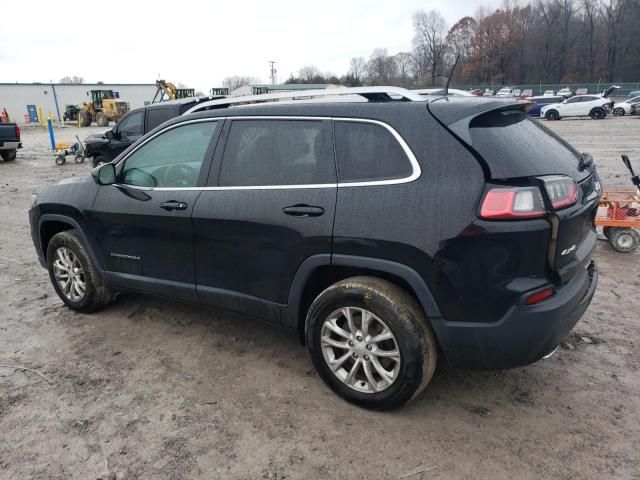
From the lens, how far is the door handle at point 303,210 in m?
2.95

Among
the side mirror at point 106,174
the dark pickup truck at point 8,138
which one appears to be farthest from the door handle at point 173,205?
the dark pickup truck at point 8,138

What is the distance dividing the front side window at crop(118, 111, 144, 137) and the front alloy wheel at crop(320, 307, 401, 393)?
33.1 feet

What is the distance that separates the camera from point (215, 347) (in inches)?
152

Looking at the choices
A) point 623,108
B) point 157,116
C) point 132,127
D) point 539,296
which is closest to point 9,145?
point 132,127

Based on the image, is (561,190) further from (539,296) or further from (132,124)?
(132,124)

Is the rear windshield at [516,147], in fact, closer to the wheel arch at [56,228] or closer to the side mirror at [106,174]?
the side mirror at [106,174]

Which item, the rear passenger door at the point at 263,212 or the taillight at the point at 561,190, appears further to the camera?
the rear passenger door at the point at 263,212

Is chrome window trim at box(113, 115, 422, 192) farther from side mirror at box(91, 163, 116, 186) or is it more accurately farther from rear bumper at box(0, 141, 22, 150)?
rear bumper at box(0, 141, 22, 150)

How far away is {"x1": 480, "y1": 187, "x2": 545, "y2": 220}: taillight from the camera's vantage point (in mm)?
2430

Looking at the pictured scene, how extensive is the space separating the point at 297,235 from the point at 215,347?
139 cm

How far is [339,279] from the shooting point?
3.13m

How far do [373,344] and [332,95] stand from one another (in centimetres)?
162

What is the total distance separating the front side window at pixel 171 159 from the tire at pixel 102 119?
39308mm

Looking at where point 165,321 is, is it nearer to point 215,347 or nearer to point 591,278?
point 215,347
